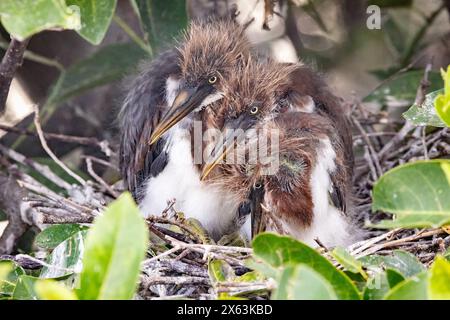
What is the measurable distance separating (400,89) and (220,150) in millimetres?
1078

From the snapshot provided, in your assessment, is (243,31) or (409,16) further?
(409,16)

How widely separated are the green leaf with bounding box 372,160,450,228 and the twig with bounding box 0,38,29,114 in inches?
51.3

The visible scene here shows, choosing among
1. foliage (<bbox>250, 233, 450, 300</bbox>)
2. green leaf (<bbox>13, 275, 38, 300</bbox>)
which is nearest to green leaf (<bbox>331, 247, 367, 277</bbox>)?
foliage (<bbox>250, 233, 450, 300</bbox>)

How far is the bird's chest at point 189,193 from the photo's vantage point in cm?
264

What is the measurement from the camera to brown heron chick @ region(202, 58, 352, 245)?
2500 millimetres

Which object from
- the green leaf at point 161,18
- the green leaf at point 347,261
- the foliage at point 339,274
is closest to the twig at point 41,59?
the green leaf at point 161,18

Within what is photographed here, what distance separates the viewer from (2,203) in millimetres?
2859

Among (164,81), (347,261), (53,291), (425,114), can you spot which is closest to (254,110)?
(164,81)

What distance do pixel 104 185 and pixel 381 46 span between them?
5.16ft

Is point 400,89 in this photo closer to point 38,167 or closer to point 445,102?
point 38,167

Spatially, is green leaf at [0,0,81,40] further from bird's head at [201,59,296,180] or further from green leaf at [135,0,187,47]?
green leaf at [135,0,187,47]

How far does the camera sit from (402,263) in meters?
1.84

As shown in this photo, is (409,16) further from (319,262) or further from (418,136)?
(319,262)
